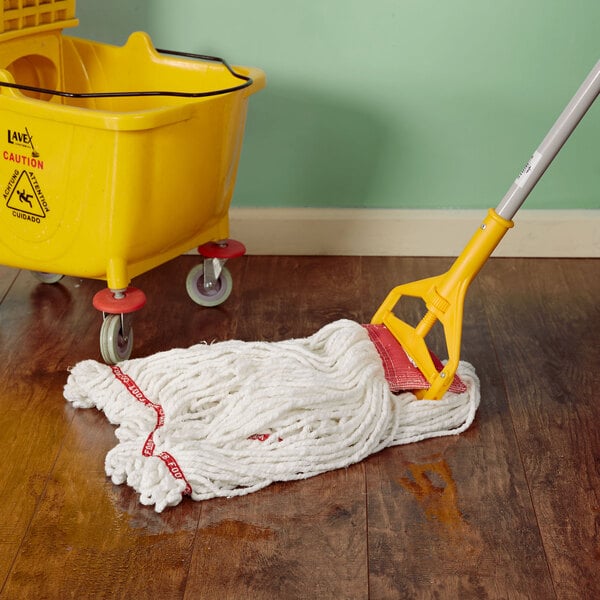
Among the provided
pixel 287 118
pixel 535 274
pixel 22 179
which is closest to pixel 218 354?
pixel 22 179

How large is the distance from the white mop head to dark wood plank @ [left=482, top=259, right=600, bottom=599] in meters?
0.12

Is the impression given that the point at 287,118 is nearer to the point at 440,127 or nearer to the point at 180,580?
the point at 440,127

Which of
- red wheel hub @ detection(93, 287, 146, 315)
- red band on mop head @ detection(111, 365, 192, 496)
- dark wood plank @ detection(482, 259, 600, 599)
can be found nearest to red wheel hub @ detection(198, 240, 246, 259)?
red wheel hub @ detection(93, 287, 146, 315)

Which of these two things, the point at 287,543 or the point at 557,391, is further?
the point at 557,391

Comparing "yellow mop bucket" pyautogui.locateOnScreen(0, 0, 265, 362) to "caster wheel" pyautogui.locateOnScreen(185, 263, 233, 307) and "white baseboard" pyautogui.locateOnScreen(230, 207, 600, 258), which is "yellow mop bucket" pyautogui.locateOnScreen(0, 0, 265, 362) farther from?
"white baseboard" pyautogui.locateOnScreen(230, 207, 600, 258)

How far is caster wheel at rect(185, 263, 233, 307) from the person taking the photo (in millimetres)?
1760

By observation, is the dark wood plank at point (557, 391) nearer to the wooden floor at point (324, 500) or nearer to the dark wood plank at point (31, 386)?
the wooden floor at point (324, 500)

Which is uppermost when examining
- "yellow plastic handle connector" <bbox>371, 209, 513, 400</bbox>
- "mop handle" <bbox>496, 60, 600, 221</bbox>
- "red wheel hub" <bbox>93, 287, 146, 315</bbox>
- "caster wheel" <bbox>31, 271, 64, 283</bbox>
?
"mop handle" <bbox>496, 60, 600, 221</bbox>

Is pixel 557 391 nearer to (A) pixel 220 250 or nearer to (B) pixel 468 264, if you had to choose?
(B) pixel 468 264

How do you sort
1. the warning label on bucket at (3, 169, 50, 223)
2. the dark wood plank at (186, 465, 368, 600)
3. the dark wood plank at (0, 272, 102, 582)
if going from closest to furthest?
the dark wood plank at (186, 465, 368, 600) → the dark wood plank at (0, 272, 102, 582) → the warning label on bucket at (3, 169, 50, 223)

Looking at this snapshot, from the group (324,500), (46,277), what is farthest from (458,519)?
(46,277)

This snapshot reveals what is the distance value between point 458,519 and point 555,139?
540mm

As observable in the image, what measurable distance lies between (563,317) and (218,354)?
2.26 feet

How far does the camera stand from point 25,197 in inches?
58.1
